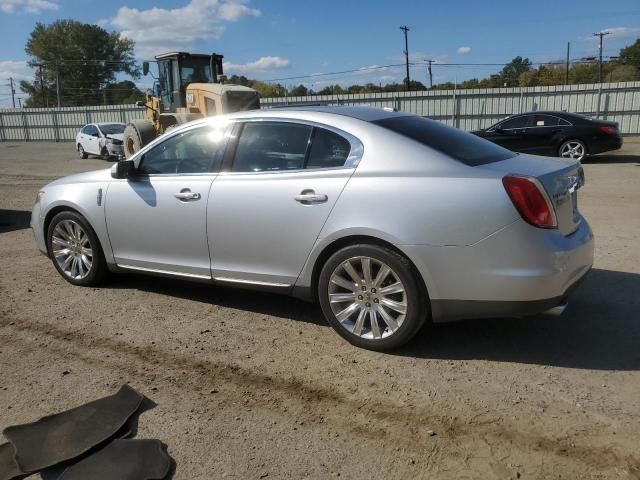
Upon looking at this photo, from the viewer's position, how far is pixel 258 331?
4.33m

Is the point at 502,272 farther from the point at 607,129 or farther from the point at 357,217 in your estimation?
the point at 607,129

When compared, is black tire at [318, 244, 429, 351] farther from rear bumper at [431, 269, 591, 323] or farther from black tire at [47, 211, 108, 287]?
black tire at [47, 211, 108, 287]

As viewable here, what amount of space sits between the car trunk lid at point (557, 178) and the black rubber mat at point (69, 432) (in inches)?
106

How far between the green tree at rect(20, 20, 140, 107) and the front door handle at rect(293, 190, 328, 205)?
84.1m

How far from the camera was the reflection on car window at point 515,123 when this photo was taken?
1549cm

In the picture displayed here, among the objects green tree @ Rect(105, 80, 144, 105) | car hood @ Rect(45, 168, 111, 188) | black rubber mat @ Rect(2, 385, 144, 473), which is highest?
green tree @ Rect(105, 80, 144, 105)

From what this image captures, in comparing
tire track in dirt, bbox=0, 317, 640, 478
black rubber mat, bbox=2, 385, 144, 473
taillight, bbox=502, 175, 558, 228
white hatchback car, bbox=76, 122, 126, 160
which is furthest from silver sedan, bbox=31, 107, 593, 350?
white hatchback car, bbox=76, 122, 126, 160

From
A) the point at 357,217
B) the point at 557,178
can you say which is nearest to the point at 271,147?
the point at 357,217

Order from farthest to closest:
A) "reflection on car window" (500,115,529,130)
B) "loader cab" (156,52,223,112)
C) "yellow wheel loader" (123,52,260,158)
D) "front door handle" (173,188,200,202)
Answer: "loader cab" (156,52,223,112) < "reflection on car window" (500,115,529,130) < "yellow wheel loader" (123,52,260,158) < "front door handle" (173,188,200,202)

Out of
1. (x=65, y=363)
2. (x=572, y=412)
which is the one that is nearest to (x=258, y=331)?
(x=65, y=363)

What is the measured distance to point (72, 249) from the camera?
5.41 m

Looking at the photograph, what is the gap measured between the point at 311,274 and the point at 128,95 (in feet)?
278

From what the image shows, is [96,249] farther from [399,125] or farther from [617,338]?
[617,338]

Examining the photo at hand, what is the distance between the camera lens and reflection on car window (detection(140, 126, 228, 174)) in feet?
15.0
